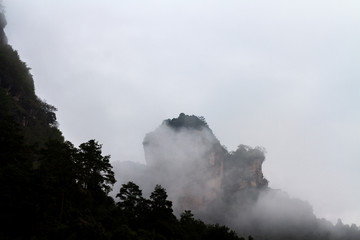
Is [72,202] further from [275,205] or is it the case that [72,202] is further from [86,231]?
[275,205]

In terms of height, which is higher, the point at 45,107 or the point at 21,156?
the point at 45,107

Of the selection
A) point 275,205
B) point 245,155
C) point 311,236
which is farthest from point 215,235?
point 245,155

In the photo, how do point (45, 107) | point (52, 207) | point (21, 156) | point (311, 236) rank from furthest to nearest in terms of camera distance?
1. point (311, 236)
2. point (45, 107)
3. point (21, 156)
4. point (52, 207)

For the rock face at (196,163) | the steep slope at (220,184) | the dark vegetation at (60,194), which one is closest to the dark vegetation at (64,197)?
the dark vegetation at (60,194)

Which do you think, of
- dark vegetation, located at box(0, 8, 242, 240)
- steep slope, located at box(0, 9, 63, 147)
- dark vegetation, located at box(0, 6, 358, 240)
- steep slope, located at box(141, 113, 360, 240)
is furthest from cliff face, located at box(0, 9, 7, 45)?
steep slope, located at box(141, 113, 360, 240)

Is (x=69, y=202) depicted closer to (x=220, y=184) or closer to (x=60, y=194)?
(x=60, y=194)

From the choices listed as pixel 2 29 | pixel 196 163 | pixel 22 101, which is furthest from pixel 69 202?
pixel 196 163

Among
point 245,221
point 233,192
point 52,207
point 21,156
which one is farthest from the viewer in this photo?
point 233,192

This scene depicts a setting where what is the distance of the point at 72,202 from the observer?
3494 cm

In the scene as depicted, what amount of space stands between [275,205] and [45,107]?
311ft

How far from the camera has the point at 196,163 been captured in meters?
141

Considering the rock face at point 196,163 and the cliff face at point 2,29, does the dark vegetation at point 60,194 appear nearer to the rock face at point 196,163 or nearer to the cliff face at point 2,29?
the cliff face at point 2,29

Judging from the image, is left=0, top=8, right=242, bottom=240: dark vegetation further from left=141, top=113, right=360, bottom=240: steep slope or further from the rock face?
the rock face

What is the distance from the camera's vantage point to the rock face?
136750 millimetres
